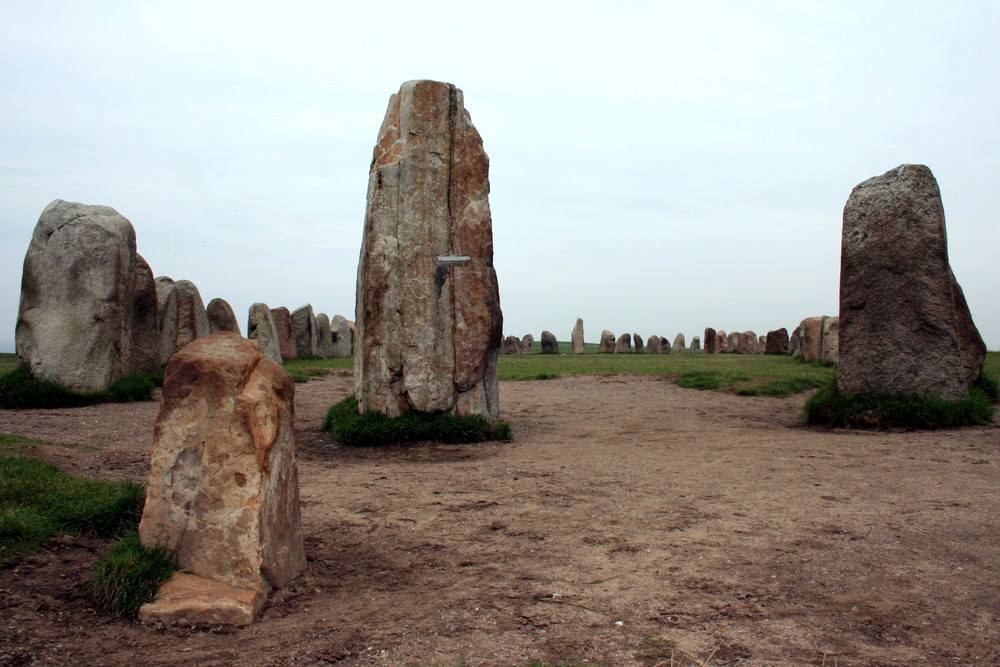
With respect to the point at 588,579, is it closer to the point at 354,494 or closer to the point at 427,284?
the point at 354,494

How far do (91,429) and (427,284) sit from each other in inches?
161

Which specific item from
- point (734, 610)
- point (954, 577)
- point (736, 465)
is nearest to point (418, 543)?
point (734, 610)

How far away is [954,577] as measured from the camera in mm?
3803

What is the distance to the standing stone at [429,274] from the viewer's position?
8.33 m

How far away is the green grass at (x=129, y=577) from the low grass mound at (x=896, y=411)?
7.77m

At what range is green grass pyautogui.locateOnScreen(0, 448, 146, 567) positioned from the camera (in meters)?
3.98

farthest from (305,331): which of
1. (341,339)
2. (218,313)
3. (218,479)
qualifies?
(218,479)

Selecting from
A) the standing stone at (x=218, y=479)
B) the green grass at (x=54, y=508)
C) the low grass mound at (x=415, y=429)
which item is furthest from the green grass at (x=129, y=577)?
the low grass mound at (x=415, y=429)

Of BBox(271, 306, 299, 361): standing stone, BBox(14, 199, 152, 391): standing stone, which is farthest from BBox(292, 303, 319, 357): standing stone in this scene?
BBox(14, 199, 152, 391): standing stone

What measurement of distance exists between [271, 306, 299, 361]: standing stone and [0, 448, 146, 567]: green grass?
15983mm

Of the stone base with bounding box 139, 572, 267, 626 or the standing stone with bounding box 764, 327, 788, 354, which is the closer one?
the stone base with bounding box 139, 572, 267, 626

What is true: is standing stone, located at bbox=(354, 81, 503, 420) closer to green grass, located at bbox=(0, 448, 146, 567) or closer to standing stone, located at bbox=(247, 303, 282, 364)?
green grass, located at bbox=(0, 448, 146, 567)

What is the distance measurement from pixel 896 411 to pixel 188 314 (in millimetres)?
12613

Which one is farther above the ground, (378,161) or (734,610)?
(378,161)
